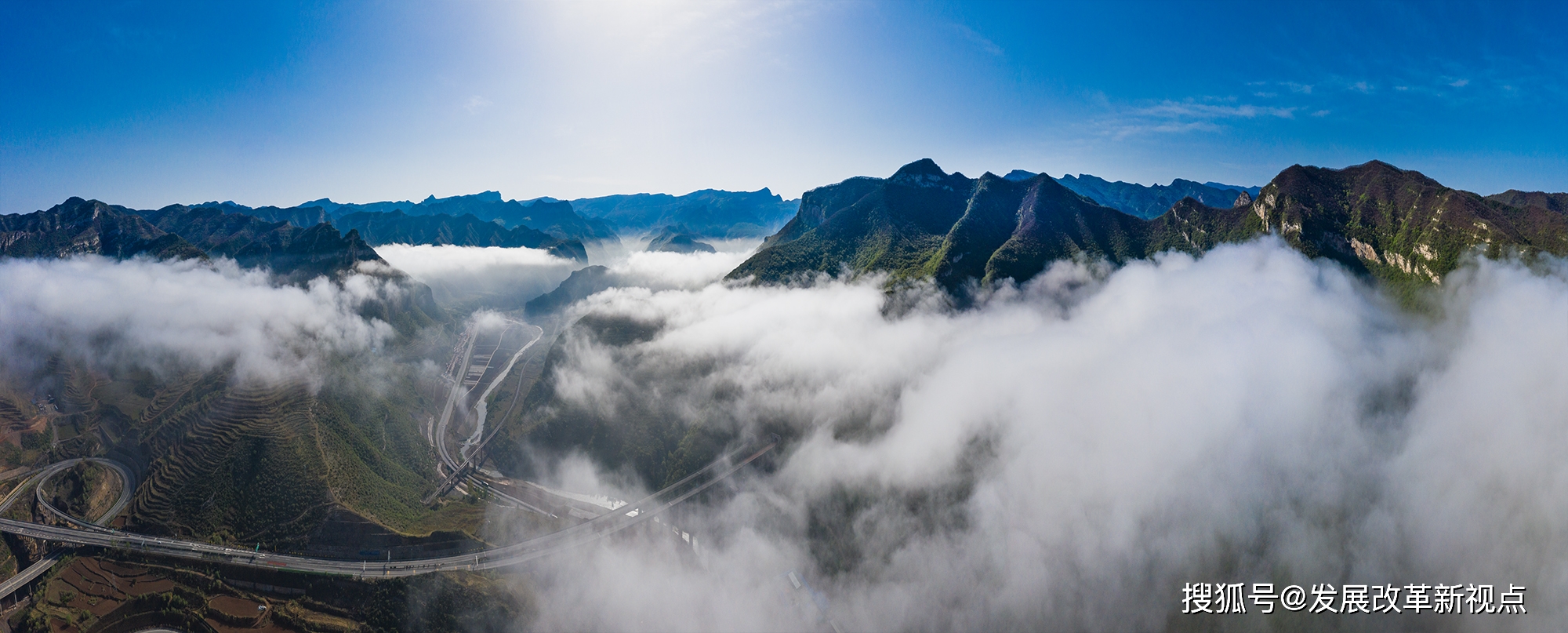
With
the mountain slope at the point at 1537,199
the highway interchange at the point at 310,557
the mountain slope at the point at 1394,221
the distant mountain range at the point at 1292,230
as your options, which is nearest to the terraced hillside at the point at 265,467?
the highway interchange at the point at 310,557

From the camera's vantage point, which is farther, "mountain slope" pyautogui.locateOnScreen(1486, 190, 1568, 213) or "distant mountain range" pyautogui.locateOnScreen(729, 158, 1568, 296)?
"mountain slope" pyautogui.locateOnScreen(1486, 190, 1568, 213)

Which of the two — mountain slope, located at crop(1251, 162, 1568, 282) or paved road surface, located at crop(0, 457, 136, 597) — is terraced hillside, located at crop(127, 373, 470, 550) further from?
mountain slope, located at crop(1251, 162, 1568, 282)

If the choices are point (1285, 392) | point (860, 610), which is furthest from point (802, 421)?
point (1285, 392)

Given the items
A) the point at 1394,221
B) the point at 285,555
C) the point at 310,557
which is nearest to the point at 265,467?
the point at 285,555

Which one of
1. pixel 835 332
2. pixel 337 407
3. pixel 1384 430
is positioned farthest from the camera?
pixel 835 332

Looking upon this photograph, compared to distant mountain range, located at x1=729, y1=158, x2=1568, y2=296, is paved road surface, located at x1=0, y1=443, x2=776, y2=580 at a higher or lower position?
lower

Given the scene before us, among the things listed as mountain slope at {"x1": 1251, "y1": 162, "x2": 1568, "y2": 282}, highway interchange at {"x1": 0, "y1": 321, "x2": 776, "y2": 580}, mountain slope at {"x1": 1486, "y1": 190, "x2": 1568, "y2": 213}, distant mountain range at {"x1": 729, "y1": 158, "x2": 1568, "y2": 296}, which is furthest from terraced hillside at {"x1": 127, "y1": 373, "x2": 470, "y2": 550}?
mountain slope at {"x1": 1486, "y1": 190, "x2": 1568, "y2": 213}

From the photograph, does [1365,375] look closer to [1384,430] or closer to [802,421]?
[1384,430]

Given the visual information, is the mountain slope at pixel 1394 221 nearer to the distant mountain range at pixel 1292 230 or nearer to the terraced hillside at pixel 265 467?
the distant mountain range at pixel 1292 230
